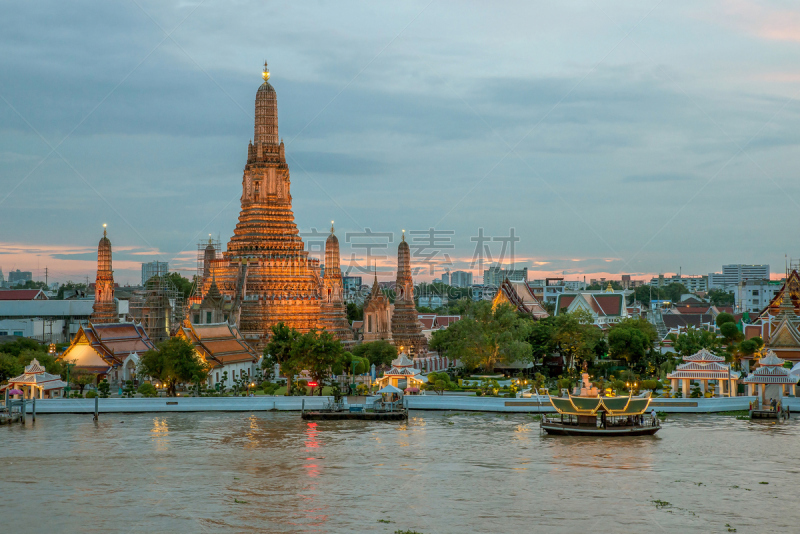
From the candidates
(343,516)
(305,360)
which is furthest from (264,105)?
(343,516)

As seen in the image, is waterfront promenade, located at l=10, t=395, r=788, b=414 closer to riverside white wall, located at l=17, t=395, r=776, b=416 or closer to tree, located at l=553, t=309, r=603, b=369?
riverside white wall, located at l=17, t=395, r=776, b=416

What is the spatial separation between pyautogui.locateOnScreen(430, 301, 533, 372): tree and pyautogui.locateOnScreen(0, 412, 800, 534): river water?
2345cm

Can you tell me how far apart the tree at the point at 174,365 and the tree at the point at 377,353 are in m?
18.9

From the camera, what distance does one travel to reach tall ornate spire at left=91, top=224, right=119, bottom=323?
3701 inches

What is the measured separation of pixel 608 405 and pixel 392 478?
15.4m

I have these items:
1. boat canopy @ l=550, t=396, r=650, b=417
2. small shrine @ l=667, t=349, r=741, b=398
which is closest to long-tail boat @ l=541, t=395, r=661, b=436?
boat canopy @ l=550, t=396, r=650, b=417

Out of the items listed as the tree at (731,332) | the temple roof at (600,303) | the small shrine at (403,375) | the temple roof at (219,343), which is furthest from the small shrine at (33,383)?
the temple roof at (600,303)

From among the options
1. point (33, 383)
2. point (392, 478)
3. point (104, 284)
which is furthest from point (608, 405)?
point (104, 284)

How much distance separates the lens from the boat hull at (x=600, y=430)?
47.3 meters

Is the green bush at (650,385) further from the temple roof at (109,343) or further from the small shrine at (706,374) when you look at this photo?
the temple roof at (109,343)

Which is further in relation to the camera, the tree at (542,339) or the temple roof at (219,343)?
the tree at (542,339)

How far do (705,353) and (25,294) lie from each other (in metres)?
96.9

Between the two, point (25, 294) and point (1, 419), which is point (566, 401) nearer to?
point (1, 419)

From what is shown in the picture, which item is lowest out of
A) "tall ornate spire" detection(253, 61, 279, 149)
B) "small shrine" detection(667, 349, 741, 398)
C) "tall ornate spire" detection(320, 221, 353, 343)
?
"small shrine" detection(667, 349, 741, 398)
